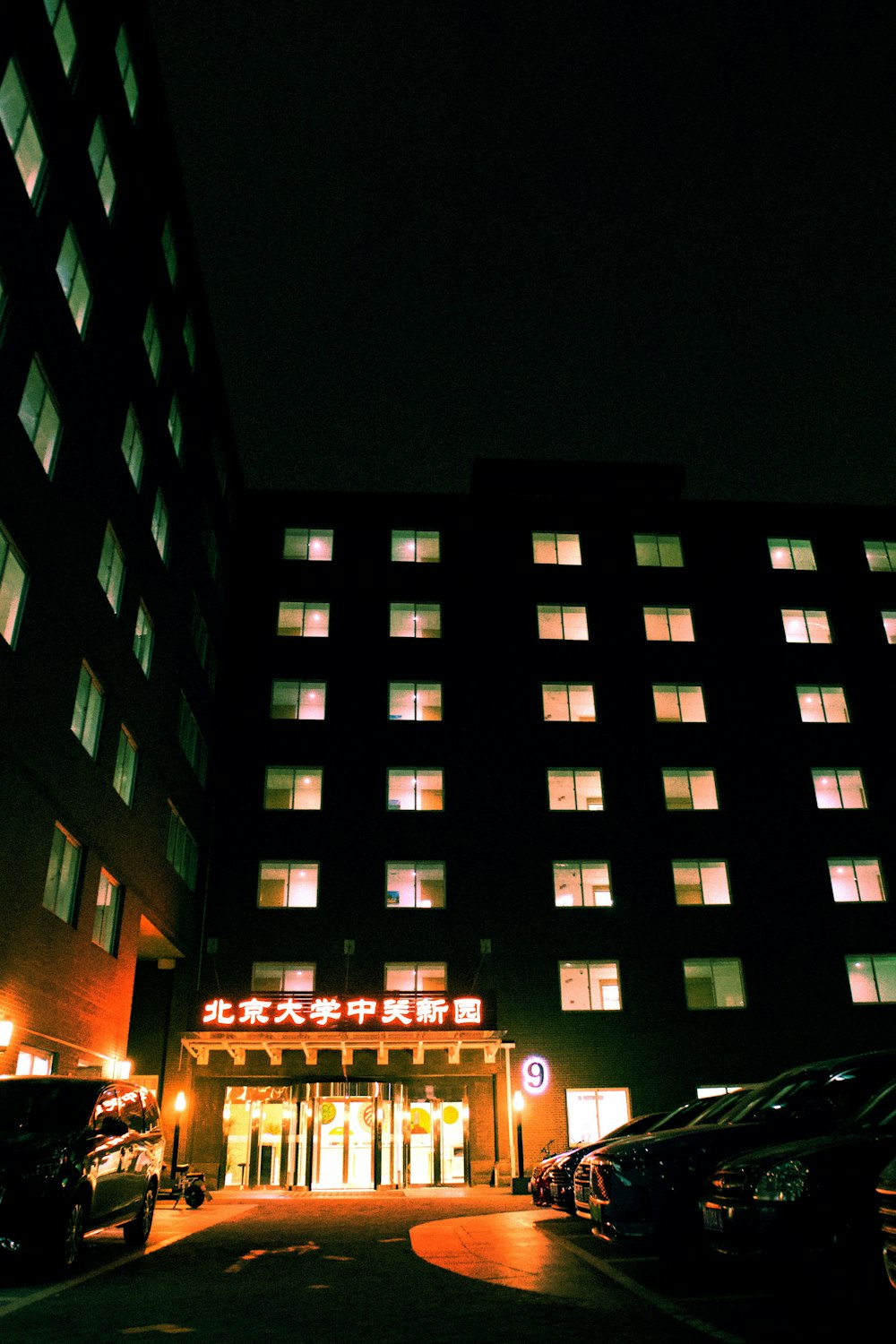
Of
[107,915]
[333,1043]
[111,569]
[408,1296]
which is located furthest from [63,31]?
[333,1043]

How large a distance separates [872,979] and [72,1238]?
25975 mm

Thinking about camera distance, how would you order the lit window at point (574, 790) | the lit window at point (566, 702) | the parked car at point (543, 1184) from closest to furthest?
the parked car at point (543, 1184), the lit window at point (574, 790), the lit window at point (566, 702)

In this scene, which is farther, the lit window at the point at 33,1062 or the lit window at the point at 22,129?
the lit window at the point at 22,129

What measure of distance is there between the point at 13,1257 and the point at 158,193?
25.8 m

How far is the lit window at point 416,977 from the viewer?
2775cm

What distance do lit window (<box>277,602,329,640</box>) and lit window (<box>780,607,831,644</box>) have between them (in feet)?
55.4

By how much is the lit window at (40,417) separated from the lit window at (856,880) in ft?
84.1

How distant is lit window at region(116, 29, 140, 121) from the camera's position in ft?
75.5

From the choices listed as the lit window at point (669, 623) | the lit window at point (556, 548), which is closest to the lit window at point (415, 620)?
the lit window at point (556, 548)

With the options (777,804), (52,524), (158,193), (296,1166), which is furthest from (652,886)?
(158,193)

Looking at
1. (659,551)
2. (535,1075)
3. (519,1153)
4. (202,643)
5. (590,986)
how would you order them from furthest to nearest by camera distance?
(659,551) → (202,643) → (590,986) → (535,1075) → (519,1153)

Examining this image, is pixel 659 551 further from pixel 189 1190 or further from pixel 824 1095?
pixel 824 1095

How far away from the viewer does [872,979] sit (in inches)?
1122

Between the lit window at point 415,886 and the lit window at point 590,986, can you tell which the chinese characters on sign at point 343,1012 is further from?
the lit window at point 415,886
